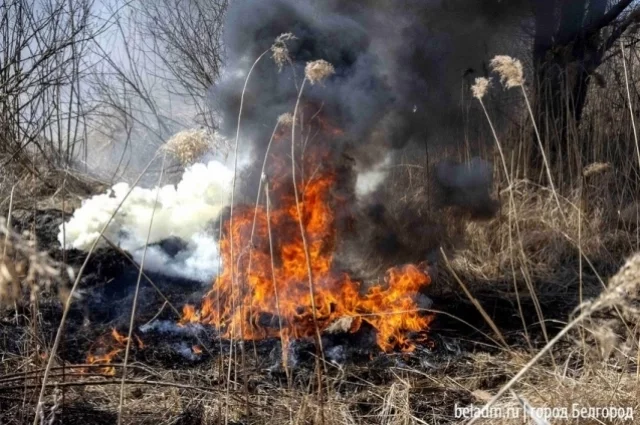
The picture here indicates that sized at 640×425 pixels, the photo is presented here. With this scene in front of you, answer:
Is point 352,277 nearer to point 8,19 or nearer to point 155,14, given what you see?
point 8,19

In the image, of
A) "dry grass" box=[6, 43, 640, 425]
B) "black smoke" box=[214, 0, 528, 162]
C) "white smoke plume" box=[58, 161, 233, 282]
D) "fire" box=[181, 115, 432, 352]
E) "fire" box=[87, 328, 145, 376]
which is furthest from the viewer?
"white smoke plume" box=[58, 161, 233, 282]

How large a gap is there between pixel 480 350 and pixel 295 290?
126 centimetres

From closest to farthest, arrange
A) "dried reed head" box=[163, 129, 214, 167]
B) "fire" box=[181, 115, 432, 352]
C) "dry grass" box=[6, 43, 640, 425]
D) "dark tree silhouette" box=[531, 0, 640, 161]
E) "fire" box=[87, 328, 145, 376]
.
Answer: "dried reed head" box=[163, 129, 214, 167] → "dry grass" box=[6, 43, 640, 425] → "fire" box=[87, 328, 145, 376] → "fire" box=[181, 115, 432, 352] → "dark tree silhouette" box=[531, 0, 640, 161]

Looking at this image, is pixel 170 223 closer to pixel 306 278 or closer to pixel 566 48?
pixel 306 278

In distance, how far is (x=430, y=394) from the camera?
361 centimetres

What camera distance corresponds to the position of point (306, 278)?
Answer: 4.75 metres

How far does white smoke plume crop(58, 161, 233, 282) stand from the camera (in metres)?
5.96

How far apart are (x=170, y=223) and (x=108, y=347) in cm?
231

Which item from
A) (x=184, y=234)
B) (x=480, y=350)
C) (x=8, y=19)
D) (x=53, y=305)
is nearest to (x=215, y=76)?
(x=8, y=19)

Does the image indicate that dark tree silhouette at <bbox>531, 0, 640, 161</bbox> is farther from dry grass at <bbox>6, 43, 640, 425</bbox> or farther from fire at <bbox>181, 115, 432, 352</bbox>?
fire at <bbox>181, 115, 432, 352</bbox>

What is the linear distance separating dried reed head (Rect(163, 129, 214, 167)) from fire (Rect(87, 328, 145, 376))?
206 cm

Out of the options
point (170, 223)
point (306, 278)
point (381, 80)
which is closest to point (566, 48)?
point (381, 80)

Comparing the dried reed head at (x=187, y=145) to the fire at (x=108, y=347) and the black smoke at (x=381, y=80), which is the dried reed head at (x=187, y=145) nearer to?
the fire at (x=108, y=347)

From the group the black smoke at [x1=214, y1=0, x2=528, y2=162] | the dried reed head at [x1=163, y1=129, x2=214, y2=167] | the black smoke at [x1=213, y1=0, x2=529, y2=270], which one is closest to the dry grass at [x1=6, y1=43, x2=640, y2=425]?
the dried reed head at [x1=163, y1=129, x2=214, y2=167]
